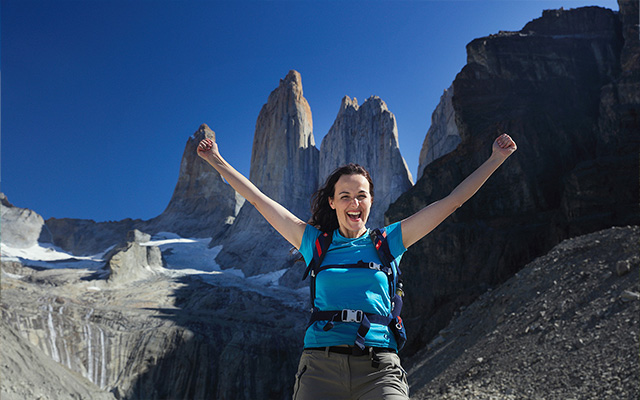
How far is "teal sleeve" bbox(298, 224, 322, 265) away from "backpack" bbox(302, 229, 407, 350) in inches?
1.8

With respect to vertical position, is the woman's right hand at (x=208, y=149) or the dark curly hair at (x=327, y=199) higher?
the woman's right hand at (x=208, y=149)

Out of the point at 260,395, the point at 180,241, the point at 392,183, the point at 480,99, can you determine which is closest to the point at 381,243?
the point at 480,99

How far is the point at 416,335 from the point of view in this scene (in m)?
25.2

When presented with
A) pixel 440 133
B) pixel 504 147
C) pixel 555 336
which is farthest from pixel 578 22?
pixel 504 147

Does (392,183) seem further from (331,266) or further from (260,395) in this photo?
(331,266)

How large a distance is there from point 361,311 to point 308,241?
575 mm

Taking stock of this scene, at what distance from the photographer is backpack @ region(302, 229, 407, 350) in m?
2.34

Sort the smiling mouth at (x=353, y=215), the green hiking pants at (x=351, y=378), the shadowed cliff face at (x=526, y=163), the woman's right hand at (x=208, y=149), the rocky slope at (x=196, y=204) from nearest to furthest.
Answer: the green hiking pants at (x=351, y=378) < the smiling mouth at (x=353, y=215) < the woman's right hand at (x=208, y=149) < the shadowed cliff face at (x=526, y=163) < the rocky slope at (x=196, y=204)

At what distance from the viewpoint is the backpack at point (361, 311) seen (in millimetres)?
2340

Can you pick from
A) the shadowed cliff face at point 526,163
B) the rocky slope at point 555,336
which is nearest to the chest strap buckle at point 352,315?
the rocky slope at point 555,336

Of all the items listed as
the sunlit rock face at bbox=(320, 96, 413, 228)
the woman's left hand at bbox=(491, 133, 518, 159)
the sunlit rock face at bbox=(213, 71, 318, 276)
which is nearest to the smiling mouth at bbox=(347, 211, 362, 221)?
the woman's left hand at bbox=(491, 133, 518, 159)

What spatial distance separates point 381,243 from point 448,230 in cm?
2538

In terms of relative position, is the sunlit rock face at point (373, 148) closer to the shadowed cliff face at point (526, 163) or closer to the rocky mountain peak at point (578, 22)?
the rocky mountain peak at point (578, 22)

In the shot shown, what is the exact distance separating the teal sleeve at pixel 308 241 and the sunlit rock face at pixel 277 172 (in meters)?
74.8
